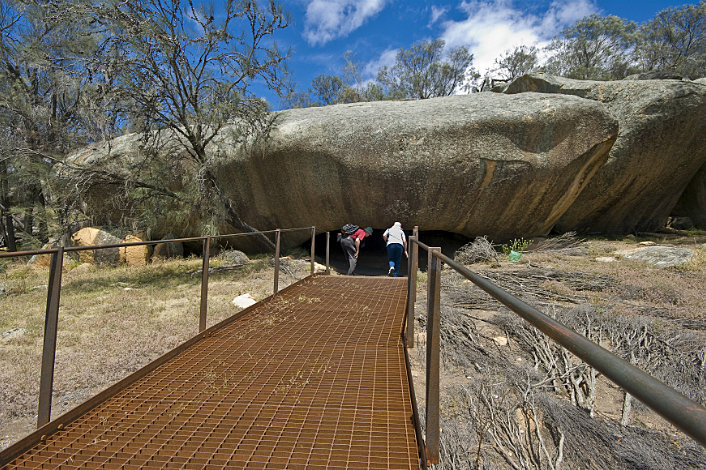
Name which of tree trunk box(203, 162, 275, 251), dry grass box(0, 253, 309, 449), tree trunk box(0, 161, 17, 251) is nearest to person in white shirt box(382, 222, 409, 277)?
dry grass box(0, 253, 309, 449)

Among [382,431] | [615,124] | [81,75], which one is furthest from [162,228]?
[615,124]

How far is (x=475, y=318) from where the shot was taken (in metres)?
4.48

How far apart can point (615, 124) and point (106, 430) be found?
1050 centimetres

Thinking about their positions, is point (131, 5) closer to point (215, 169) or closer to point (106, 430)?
point (215, 169)

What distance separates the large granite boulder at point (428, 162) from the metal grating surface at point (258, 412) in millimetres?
5807

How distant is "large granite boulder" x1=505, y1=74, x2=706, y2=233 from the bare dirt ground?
3617 mm

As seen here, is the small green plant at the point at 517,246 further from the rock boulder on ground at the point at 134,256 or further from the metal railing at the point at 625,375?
the rock boulder on ground at the point at 134,256

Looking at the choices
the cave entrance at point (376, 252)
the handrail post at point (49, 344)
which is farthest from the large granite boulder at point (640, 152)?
the handrail post at point (49, 344)

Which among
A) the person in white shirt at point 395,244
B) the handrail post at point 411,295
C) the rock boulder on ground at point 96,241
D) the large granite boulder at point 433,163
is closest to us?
the handrail post at point 411,295

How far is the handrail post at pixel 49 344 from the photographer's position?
2.05 meters

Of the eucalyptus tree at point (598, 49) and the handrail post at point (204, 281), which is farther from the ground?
the eucalyptus tree at point (598, 49)

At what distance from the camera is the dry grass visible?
318 cm

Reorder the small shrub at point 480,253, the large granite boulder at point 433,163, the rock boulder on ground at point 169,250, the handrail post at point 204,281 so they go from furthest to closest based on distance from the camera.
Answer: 1. the rock boulder on ground at point 169,250
2. the small shrub at point 480,253
3. the large granite boulder at point 433,163
4. the handrail post at point 204,281

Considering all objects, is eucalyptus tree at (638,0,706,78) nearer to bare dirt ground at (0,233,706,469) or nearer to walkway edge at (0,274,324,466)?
bare dirt ground at (0,233,706,469)
